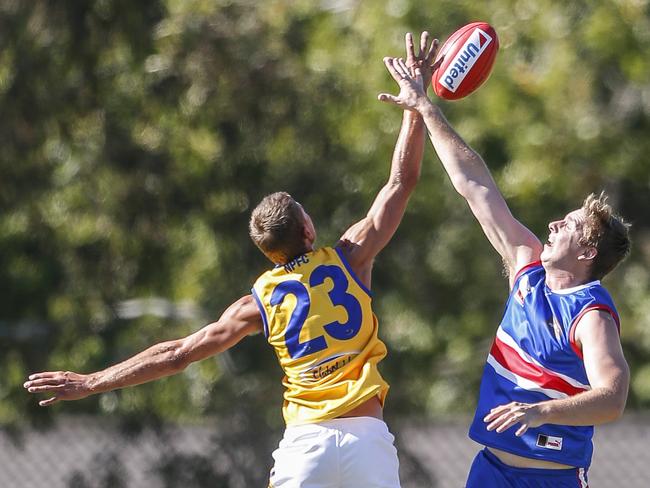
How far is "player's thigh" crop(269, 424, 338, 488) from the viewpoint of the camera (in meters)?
5.20

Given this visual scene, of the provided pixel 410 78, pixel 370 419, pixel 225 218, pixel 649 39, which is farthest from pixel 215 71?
pixel 370 419

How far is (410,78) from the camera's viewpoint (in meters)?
5.68

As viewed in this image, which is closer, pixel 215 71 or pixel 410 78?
pixel 410 78

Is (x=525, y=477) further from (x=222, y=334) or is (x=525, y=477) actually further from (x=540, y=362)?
(x=222, y=334)

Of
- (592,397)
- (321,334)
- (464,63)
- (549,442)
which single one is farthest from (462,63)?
(592,397)

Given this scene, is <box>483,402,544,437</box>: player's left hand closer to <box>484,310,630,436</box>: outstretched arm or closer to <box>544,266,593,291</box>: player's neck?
<box>484,310,630,436</box>: outstretched arm

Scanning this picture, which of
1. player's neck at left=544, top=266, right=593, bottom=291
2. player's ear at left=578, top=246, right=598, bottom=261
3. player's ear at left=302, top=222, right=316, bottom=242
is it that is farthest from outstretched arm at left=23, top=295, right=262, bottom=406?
player's ear at left=578, top=246, right=598, bottom=261

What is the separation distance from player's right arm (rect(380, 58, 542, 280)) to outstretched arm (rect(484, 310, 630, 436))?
64cm

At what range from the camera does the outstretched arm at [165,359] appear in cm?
539

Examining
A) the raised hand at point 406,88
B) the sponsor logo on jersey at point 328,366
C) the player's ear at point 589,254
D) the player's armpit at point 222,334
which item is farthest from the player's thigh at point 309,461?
the raised hand at point 406,88

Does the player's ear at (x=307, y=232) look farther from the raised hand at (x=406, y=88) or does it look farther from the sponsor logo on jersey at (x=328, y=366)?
the raised hand at (x=406, y=88)

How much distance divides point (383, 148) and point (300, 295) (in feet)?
21.5

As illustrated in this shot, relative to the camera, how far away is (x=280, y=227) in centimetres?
532

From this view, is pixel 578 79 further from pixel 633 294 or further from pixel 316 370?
pixel 316 370
